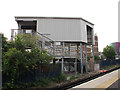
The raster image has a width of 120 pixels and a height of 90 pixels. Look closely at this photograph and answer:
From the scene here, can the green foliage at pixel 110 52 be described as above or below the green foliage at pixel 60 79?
Answer: above

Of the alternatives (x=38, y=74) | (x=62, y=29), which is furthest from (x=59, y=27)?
(x=38, y=74)

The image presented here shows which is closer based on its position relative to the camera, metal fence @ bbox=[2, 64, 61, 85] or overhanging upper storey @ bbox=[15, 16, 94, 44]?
metal fence @ bbox=[2, 64, 61, 85]

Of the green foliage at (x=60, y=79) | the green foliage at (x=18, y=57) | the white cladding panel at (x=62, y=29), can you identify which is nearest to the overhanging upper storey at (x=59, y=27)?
the white cladding panel at (x=62, y=29)

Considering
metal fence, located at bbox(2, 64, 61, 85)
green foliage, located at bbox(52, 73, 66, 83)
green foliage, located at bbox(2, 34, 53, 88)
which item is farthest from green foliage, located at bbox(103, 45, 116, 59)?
green foliage, located at bbox(2, 34, 53, 88)

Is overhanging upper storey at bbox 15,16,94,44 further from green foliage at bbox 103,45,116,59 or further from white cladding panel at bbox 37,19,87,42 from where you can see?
green foliage at bbox 103,45,116,59

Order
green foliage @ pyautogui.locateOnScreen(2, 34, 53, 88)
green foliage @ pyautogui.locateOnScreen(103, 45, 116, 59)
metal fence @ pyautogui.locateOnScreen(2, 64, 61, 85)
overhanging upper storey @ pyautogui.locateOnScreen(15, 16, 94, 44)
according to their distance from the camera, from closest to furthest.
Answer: green foliage @ pyautogui.locateOnScreen(2, 34, 53, 88) < metal fence @ pyautogui.locateOnScreen(2, 64, 61, 85) < overhanging upper storey @ pyautogui.locateOnScreen(15, 16, 94, 44) < green foliage @ pyautogui.locateOnScreen(103, 45, 116, 59)

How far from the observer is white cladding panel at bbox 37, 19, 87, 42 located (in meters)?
17.1

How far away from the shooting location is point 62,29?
57.4ft

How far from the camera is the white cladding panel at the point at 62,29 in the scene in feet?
56.2

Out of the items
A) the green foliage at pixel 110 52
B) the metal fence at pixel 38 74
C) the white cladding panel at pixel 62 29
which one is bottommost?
the metal fence at pixel 38 74

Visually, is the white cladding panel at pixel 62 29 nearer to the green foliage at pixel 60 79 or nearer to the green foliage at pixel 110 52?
the green foliage at pixel 60 79

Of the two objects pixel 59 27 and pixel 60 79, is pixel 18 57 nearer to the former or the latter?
pixel 60 79

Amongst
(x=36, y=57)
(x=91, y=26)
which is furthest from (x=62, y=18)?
(x=36, y=57)

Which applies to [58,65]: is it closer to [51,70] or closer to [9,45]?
[51,70]
